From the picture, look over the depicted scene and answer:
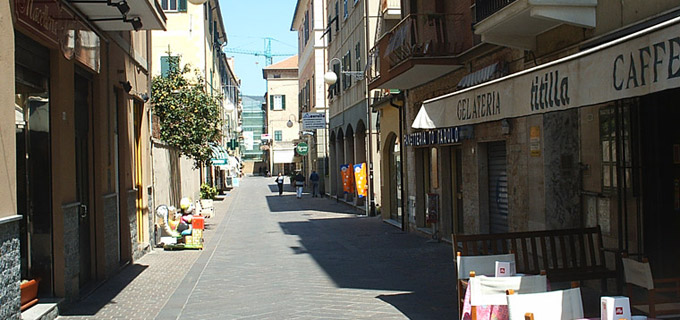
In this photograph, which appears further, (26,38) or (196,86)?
(196,86)

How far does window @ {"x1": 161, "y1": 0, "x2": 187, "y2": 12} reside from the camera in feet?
107

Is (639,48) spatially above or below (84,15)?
below

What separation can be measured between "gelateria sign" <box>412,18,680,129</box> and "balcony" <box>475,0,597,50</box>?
211cm

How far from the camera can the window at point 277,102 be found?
2908 inches

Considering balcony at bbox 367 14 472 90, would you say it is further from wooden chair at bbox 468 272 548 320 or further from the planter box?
the planter box

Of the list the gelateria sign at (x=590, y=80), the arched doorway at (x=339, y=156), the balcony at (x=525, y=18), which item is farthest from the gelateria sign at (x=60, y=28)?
the arched doorway at (x=339, y=156)

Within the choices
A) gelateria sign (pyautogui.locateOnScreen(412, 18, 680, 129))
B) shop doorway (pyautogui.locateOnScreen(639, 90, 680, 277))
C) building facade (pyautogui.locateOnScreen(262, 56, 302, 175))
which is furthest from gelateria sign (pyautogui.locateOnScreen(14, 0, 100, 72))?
building facade (pyautogui.locateOnScreen(262, 56, 302, 175))

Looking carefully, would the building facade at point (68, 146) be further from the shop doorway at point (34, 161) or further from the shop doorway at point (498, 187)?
the shop doorway at point (498, 187)

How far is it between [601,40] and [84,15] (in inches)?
280

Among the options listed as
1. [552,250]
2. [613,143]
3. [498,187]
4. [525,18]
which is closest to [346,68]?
[498,187]

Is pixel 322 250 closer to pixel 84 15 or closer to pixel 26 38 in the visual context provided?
pixel 84 15

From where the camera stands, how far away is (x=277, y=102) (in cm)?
7462

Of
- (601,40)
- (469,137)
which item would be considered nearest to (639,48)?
(601,40)

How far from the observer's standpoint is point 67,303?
828cm
